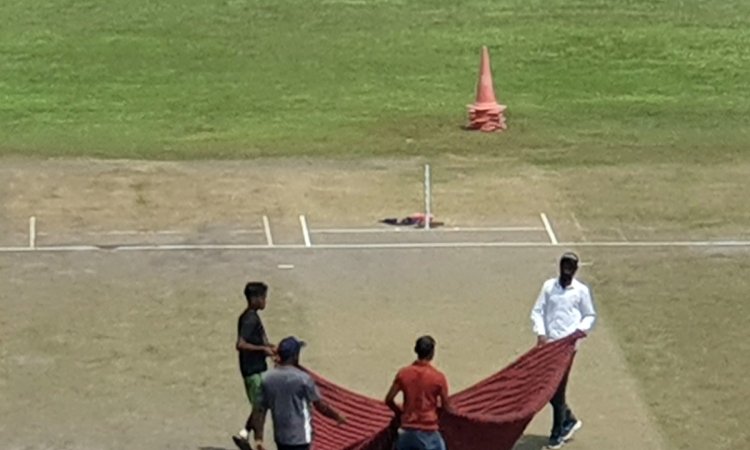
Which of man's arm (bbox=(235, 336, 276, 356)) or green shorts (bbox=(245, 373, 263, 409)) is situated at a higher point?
man's arm (bbox=(235, 336, 276, 356))

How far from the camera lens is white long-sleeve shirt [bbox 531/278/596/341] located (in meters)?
17.2

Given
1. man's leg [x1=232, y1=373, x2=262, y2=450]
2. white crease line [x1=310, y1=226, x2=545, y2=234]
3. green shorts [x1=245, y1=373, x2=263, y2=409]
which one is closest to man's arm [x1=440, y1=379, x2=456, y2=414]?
man's leg [x1=232, y1=373, x2=262, y2=450]

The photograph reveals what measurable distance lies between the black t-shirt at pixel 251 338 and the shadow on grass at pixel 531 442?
2755 mm

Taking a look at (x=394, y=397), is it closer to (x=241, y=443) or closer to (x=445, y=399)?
(x=445, y=399)

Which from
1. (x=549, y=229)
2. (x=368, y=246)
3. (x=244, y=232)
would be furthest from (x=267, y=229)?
(x=549, y=229)

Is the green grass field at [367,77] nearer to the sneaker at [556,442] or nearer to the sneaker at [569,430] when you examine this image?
the sneaker at [569,430]

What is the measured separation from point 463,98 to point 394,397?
68.0 ft

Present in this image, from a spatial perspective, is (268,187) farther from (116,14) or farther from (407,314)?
(116,14)

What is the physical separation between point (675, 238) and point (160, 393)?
30.8ft

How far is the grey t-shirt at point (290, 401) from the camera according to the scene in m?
15.0

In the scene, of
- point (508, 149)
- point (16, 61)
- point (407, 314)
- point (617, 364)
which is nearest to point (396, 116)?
point (508, 149)

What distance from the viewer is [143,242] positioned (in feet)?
83.7

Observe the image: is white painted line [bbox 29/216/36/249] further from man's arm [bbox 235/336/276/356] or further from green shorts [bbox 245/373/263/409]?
man's arm [bbox 235/336/276/356]

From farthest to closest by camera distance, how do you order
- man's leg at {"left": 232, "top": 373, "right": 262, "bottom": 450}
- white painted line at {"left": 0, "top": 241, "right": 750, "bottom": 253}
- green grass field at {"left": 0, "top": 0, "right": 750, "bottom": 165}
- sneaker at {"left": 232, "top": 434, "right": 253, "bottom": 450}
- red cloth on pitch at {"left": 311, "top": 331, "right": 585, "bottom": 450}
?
green grass field at {"left": 0, "top": 0, "right": 750, "bottom": 165} → white painted line at {"left": 0, "top": 241, "right": 750, "bottom": 253} → sneaker at {"left": 232, "top": 434, "right": 253, "bottom": 450} → man's leg at {"left": 232, "top": 373, "right": 262, "bottom": 450} → red cloth on pitch at {"left": 311, "top": 331, "right": 585, "bottom": 450}
